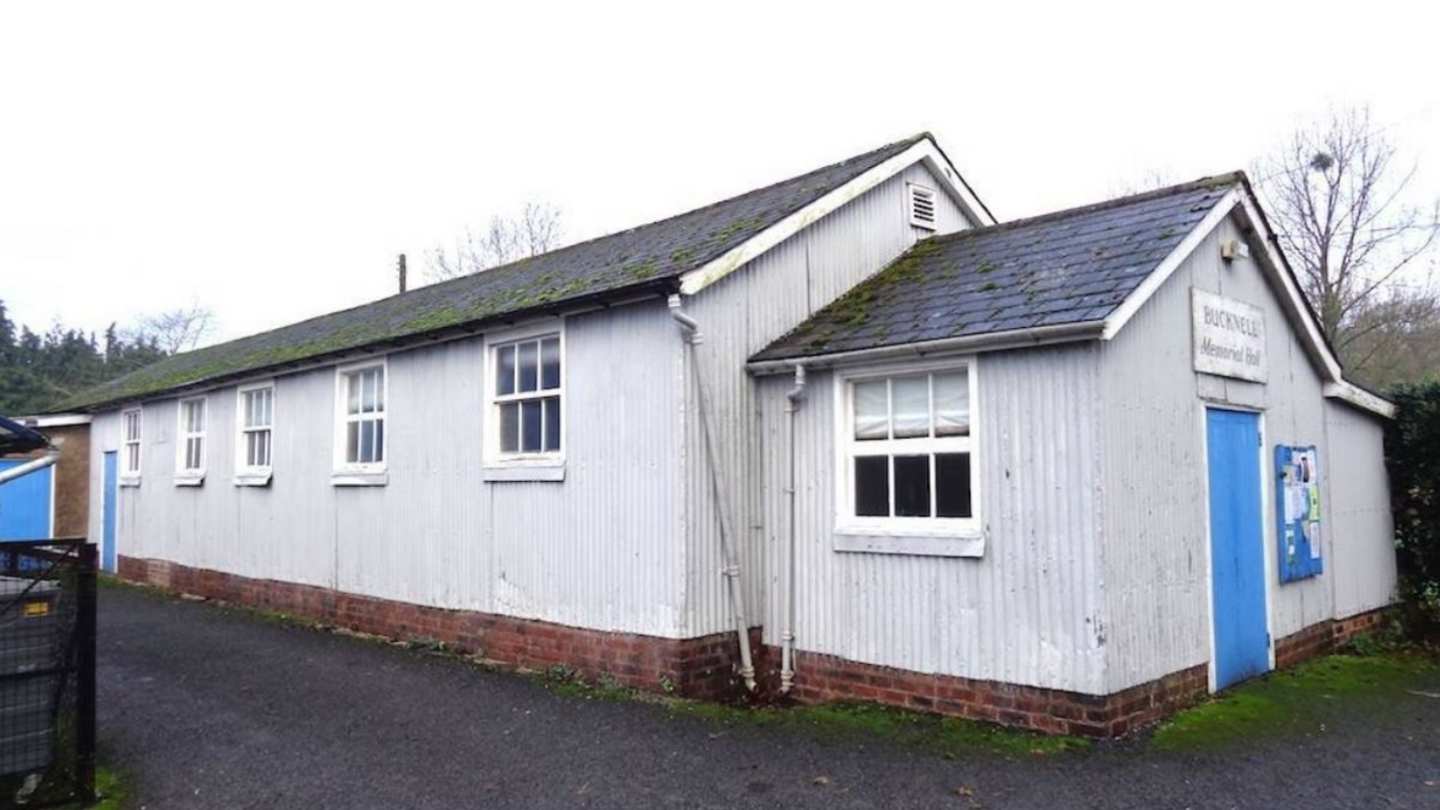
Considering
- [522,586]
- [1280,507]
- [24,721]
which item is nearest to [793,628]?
[522,586]

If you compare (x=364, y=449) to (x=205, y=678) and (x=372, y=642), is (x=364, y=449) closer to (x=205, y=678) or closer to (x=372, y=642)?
(x=372, y=642)

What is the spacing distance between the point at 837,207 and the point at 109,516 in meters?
16.5

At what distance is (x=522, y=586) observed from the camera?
948 cm

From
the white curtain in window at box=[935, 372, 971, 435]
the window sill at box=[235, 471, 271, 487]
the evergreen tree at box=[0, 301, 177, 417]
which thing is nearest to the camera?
the white curtain in window at box=[935, 372, 971, 435]

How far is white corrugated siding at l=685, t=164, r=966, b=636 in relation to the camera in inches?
321

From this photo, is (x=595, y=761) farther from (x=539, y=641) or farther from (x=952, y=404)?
(x=952, y=404)

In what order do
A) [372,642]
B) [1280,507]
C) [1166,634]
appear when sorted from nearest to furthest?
[1166,634], [1280,507], [372,642]

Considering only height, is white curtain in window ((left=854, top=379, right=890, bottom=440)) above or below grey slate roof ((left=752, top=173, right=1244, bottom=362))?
below

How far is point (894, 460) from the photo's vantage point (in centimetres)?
774

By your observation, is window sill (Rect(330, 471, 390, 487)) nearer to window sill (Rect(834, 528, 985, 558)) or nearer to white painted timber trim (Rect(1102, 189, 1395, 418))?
window sill (Rect(834, 528, 985, 558))

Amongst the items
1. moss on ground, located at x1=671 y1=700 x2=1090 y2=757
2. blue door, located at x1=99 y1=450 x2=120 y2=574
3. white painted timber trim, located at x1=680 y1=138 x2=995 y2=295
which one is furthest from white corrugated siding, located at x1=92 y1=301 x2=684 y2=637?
blue door, located at x1=99 y1=450 x2=120 y2=574

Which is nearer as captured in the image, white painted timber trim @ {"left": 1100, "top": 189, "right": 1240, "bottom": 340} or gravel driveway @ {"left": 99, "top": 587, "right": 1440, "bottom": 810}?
gravel driveway @ {"left": 99, "top": 587, "right": 1440, "bottom": 810}

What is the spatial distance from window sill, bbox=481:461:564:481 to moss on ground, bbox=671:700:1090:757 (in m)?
2.54

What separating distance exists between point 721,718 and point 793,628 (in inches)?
44.0
